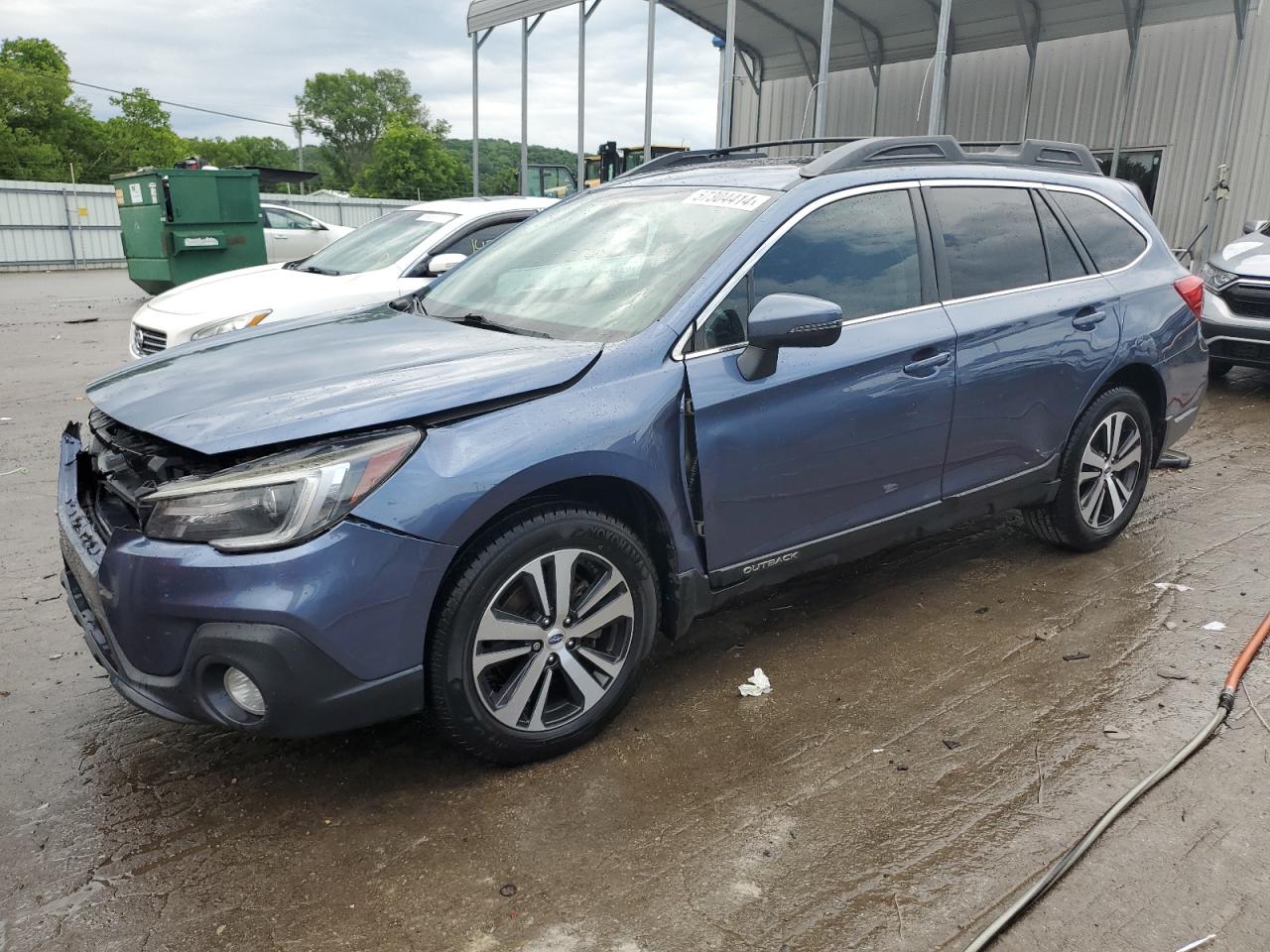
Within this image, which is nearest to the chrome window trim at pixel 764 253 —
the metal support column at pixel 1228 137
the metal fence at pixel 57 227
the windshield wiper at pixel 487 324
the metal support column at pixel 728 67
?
the windshield wiper at pixel 487 324

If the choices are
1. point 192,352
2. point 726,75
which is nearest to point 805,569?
point 192,352

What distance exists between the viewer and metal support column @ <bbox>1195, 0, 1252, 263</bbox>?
43.7 feet

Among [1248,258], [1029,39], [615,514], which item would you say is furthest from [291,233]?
[615,514]

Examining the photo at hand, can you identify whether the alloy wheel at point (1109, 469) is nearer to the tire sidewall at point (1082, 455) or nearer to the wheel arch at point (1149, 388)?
the tire sidewall at point (1082, 455)

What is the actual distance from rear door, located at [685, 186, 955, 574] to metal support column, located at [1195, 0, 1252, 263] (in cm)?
1200

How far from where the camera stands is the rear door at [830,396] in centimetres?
317

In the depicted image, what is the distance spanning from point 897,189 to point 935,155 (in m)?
0.44

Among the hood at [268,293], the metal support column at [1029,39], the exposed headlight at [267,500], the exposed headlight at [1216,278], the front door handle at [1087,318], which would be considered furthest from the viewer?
the metal support column at [1029,39]

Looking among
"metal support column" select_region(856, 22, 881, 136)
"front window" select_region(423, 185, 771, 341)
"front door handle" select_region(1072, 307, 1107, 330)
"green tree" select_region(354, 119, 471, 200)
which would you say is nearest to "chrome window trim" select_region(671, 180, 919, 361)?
"front window" select_region(423, 185, 771, 341)

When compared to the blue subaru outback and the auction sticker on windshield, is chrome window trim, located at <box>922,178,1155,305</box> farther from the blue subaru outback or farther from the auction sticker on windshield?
the auction sticker on windshield

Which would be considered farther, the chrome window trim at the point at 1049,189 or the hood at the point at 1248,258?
the hood at the point at 1248,258

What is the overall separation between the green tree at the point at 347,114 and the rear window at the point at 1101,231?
375 ft

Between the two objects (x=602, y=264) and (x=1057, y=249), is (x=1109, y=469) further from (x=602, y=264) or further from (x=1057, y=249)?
(x=602, y=264)

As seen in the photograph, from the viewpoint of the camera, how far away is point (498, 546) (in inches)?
106
